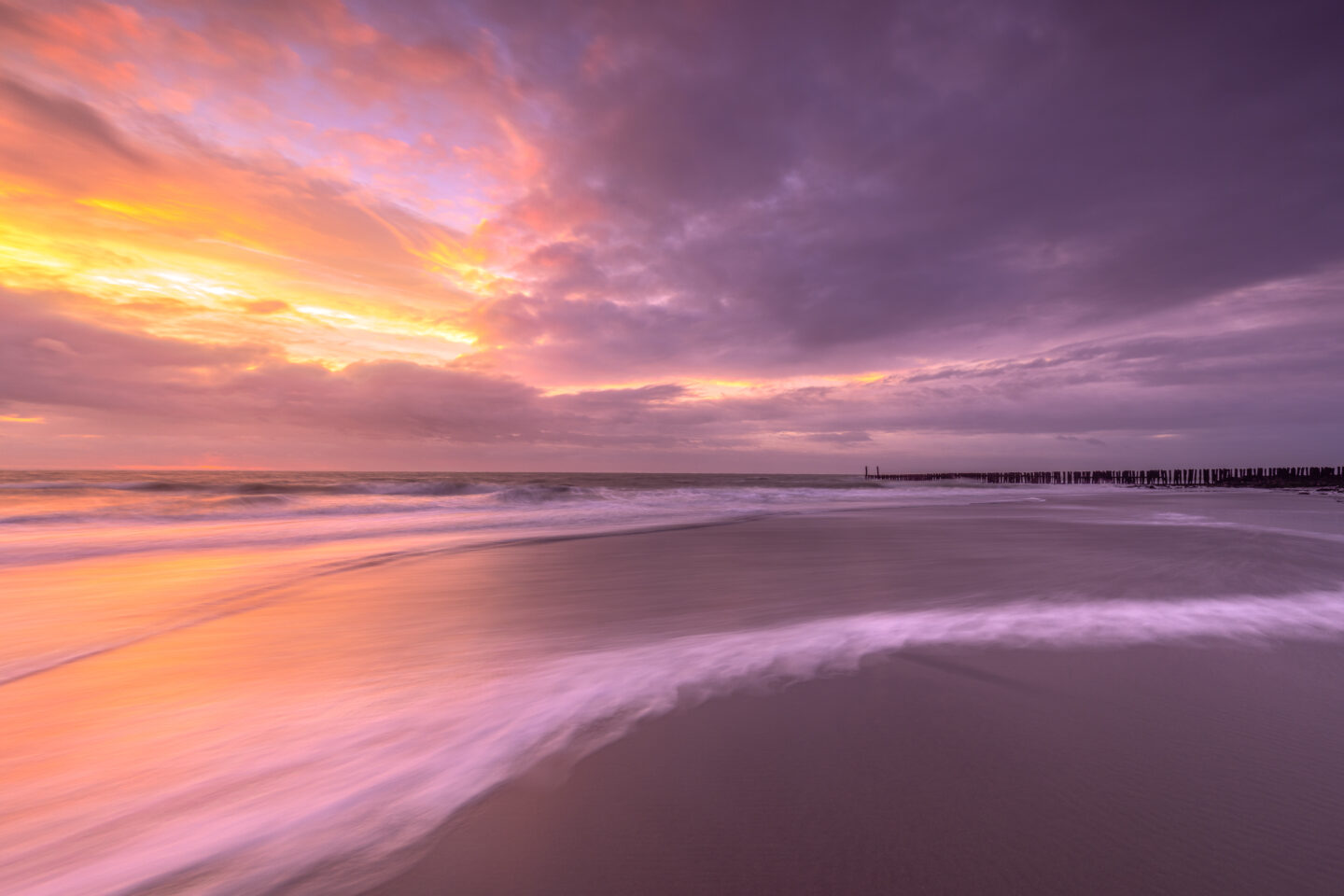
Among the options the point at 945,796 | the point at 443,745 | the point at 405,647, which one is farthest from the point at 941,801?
the point at 405,647

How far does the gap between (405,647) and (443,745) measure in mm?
1627

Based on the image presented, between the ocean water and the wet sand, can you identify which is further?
the ocean water

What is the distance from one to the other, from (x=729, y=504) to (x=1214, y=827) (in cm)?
2111

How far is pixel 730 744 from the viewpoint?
239 cm

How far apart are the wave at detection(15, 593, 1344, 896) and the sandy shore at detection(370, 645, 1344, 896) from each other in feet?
0.69

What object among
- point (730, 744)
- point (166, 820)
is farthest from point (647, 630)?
point (166, 820)

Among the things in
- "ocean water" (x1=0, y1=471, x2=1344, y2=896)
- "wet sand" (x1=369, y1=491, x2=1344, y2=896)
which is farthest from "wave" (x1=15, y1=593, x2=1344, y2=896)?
→ "wet sand" (x1=369, y1=491, x2=1344, y2=896)

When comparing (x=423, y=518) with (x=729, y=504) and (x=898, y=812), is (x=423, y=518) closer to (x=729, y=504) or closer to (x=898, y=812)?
(x=729, y=504)

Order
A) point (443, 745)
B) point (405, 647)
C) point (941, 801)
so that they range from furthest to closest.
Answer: point (405, 647) < point (443, 745) < point (941, 801)

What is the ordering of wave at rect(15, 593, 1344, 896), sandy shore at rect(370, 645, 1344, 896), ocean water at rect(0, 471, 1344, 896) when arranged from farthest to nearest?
ocean water at rect(0, 471, 1344, 896) < wave at rect(15, 593, 1344, 896) < sandy shore at rect(370, 645, 1344, 896)

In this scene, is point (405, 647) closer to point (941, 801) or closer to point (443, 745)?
point (443, 745)

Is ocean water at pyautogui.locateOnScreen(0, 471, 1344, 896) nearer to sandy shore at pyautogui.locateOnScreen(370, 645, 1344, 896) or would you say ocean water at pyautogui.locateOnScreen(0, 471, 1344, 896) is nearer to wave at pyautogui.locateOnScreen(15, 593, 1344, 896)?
wave at pyautogui.locateOnScreen(15, 593, 1344, 896)

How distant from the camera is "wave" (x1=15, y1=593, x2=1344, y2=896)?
67.9 inches

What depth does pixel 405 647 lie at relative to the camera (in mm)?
3857
